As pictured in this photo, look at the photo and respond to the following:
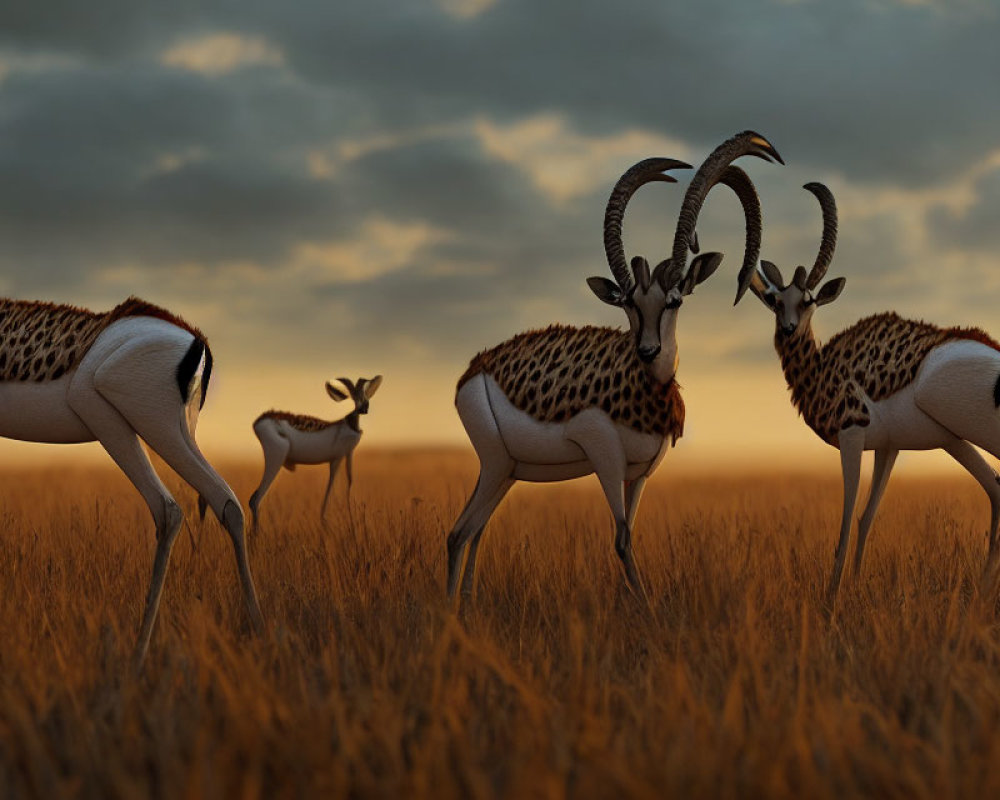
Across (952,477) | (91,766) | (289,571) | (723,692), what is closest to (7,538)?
(289,571)

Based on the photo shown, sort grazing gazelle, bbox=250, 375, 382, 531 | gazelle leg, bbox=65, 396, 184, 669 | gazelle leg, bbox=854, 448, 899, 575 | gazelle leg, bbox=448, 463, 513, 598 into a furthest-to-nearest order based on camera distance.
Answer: grazing gazelle, bbox=250, 375, 382, 531 < gazelle leg, bbox=854, 448, 899, 575 < gazelle leg, bbox=448, 463, 513, 598 < gazelle leg, bbox=65, 396, 184, 669

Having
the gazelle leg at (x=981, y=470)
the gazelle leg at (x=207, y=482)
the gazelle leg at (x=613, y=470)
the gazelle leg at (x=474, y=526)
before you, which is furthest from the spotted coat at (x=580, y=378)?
the gazelle leg at (x=981, y=470)

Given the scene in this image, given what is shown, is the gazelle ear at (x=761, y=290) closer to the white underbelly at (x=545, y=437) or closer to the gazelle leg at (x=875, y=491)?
the gazelle leg at (x=875, y=491)

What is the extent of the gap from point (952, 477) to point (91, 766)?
2465 centimetres

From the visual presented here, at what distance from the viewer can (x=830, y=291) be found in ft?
23.1

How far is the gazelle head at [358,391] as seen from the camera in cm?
1461

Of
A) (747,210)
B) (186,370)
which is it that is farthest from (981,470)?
(186,370)

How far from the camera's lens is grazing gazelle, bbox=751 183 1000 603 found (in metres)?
6.32

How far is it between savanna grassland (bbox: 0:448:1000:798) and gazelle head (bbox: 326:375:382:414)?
7.65 meters

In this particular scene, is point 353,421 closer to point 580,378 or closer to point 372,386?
point 372,386

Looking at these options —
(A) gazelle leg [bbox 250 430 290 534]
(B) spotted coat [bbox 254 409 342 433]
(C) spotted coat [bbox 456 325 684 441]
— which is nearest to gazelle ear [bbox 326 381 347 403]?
(B) spotted coat [bbox 254 409 342 433]

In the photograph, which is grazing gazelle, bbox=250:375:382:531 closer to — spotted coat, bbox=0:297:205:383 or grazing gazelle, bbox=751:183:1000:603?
grazing gazelle, bbox=751:183:1000:603

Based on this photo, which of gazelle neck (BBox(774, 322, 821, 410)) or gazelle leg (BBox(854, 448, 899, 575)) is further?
gazelle neck (BBox(774, 322, 821, 410))

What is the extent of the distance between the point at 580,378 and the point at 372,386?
32.0ft
